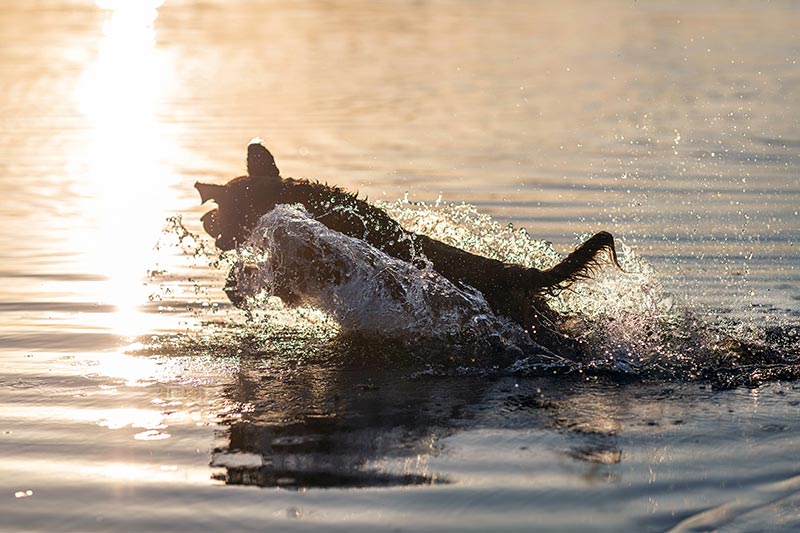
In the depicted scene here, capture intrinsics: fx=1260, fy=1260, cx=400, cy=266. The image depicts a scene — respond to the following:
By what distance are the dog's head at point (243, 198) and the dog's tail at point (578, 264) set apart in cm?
208

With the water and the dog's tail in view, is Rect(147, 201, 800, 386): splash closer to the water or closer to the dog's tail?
the water

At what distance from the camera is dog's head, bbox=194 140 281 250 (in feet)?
30.1

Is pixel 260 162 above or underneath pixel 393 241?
Answer: above

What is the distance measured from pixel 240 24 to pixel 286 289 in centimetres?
3163

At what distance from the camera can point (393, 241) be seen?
8852 mm

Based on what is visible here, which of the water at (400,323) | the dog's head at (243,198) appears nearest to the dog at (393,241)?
the dog's head at (243,198)

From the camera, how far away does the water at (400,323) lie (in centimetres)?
625

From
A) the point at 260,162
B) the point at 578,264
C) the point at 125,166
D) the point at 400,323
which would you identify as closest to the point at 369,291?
the point at 400,323

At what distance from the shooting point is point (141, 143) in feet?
69.2

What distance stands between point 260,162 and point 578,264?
101 inches

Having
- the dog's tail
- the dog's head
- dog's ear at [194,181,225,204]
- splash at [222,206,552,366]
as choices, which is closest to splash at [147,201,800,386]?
splash at [222,206,552,366]

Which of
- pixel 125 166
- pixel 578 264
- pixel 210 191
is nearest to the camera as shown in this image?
pixel 578 264

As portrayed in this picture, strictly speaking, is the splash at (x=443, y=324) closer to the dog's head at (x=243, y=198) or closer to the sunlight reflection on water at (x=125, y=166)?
the dog's head at (x=243, y=198)

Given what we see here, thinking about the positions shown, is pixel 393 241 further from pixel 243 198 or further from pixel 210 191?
pixel 210 191
